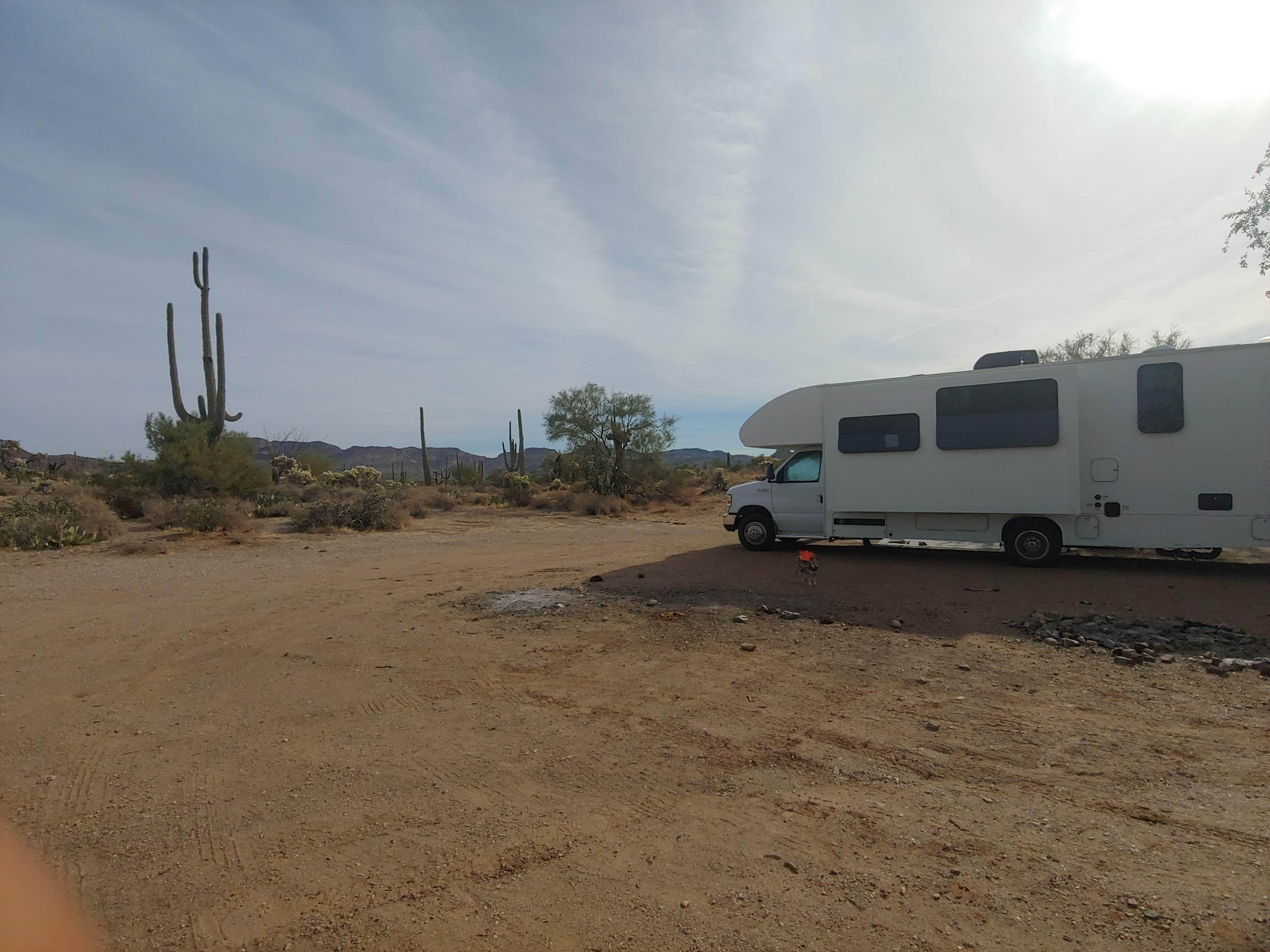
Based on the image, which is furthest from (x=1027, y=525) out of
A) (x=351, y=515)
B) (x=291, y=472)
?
(x=291, y=472)

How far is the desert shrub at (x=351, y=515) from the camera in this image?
1866cm

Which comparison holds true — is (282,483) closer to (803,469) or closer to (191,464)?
(191,464)

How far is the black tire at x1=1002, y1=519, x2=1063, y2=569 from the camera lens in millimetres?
10141

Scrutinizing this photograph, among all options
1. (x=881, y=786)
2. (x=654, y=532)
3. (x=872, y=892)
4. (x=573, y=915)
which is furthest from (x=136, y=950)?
(x=654, y=532)

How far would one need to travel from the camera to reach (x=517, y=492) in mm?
29641

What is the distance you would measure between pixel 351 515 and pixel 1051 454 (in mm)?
16785

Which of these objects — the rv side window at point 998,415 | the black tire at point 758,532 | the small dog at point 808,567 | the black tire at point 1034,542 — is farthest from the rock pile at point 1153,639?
the black tire at point 758,532

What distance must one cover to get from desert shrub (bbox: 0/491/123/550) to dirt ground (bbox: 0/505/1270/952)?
27.4 ft

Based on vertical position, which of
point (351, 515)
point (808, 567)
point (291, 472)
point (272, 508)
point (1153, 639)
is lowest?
point (1153, 639)

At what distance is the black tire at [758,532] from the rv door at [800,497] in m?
0.14

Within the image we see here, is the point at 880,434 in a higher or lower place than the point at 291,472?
lower

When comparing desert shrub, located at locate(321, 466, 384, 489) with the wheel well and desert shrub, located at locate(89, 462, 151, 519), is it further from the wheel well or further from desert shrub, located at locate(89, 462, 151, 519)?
the wheel well

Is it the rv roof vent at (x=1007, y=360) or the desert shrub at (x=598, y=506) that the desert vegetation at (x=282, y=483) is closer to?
the desert shrub at (x=598, y=506)

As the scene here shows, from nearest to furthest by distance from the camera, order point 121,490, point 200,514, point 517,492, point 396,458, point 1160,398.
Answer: point 1160,398
point 200,514
point 121,490
point 517,492
point 396,458
